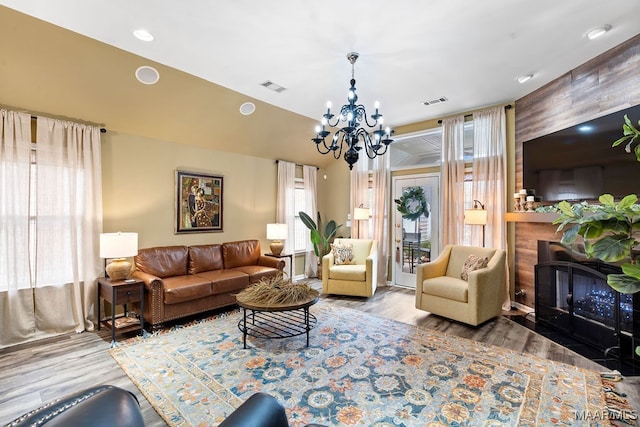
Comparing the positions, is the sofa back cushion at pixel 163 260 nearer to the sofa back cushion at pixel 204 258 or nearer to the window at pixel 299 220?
the sofa back cushion at pixel 204 258

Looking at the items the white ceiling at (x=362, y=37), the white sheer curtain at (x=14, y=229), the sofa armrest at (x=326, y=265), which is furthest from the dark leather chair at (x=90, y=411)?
the sofa armrest at (x=326, y=265)

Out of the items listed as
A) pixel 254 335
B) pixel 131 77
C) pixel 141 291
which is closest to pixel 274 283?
pixel 254 335

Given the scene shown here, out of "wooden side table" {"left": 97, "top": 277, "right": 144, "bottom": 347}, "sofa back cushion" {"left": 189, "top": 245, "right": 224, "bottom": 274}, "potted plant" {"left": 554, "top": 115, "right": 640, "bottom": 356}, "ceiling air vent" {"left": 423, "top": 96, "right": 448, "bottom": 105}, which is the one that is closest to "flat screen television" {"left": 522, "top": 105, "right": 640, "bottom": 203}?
"ceiling air vent" {"left": 423, "top": 96, "right": 448, "bottom": 105}

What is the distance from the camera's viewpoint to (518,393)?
2.37 m

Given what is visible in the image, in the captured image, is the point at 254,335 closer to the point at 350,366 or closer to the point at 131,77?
the point at 350,366

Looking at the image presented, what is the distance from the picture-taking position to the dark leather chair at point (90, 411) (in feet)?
2.63

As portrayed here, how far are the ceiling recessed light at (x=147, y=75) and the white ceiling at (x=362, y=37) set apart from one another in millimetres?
250

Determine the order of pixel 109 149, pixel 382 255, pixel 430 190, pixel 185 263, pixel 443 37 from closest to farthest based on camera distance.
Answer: pixel 443 37, pixel 109 149, pixel 185 263, pixel 430 190, pixel 382 255

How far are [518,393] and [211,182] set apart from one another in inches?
187

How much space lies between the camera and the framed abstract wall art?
4699 millimetres

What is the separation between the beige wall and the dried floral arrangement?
6.77ft

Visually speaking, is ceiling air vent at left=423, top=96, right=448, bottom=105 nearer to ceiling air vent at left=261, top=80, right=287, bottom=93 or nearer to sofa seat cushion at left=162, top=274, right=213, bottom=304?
ceiling air vent at left=261, top=80, right=287, bottom=93

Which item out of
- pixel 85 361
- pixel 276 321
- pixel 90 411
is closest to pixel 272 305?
pixel 276 321

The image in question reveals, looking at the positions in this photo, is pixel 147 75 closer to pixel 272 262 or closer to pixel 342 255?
pixel 272 262
